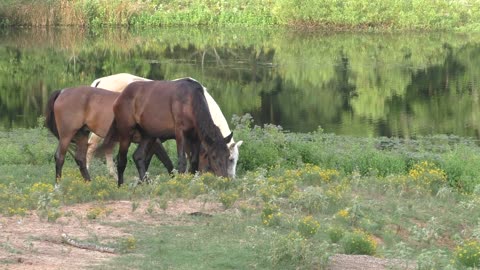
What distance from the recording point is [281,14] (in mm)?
50188

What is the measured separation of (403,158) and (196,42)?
27.6 meters

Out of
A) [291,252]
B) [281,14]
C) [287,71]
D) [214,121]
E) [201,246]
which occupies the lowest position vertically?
[287,71]

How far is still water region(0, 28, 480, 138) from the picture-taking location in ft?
75.5

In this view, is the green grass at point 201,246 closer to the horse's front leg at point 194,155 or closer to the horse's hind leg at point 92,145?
the horse's front leg at point 194,155

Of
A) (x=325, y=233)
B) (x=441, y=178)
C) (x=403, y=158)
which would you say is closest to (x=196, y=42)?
(x=403, y=158)

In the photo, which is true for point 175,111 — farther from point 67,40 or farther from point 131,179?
point 67,40

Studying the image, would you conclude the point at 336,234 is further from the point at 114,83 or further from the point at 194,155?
the point at 114,83

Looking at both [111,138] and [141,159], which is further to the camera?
[111,138]

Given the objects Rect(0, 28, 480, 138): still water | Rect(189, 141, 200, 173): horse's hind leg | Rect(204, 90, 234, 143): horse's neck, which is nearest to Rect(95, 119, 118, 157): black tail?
Rect(189, 141, 200, 173): horse's hind leg

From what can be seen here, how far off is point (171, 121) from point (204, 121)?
0.57 m

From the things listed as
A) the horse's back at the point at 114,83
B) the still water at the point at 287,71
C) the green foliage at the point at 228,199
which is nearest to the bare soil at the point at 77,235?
the green foliage at the point at 228,199

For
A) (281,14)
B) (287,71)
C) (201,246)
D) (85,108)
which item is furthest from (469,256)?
(281,14)

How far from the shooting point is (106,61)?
34.4 metres

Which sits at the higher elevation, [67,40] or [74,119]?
[74,119]
